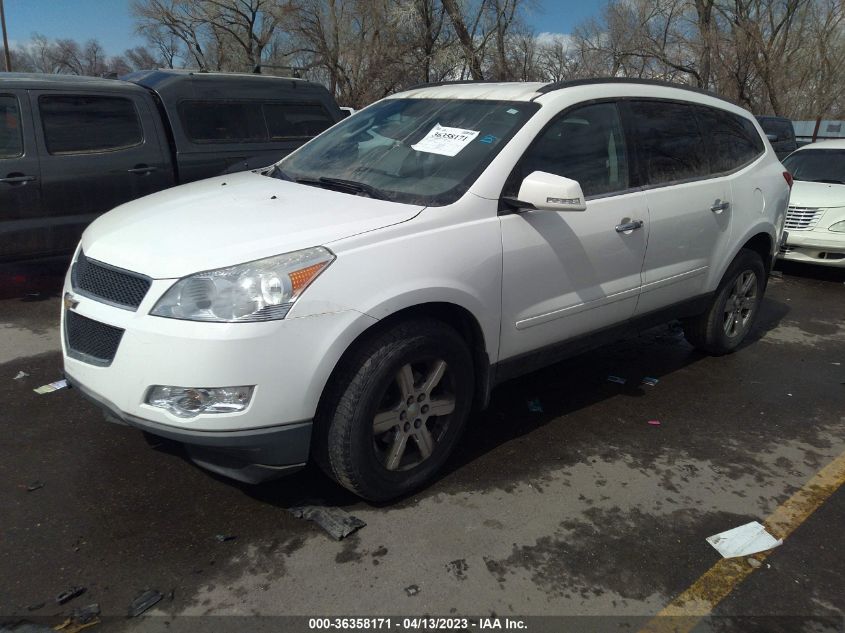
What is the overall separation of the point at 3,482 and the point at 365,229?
6.98 feet

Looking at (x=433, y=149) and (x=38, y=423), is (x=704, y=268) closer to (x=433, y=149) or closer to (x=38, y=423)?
(x=433, y=149)

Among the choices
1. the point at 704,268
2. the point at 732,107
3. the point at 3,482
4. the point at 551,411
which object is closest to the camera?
the point at 3,482

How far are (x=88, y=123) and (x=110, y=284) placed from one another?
4.06m

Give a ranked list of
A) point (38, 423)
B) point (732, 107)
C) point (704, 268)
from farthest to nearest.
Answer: point (732, 107) → point (704, 268) → point (38, 423)

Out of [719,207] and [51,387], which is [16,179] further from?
[719,207]

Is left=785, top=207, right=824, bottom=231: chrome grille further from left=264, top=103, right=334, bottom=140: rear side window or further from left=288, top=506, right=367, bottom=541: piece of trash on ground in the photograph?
left=288, top=506, right=367, bottom=541: piece of trash on ground

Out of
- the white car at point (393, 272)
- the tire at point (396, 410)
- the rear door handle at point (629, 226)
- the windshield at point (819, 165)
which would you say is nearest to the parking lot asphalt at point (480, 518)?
the tire at point (396, 410)

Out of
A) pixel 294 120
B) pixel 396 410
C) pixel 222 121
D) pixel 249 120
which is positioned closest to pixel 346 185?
pixel 396 410

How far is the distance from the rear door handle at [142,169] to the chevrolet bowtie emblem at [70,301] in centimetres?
364

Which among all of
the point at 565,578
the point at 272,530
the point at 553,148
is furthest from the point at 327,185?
the point at 565,578

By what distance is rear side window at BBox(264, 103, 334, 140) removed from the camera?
7.28 meters

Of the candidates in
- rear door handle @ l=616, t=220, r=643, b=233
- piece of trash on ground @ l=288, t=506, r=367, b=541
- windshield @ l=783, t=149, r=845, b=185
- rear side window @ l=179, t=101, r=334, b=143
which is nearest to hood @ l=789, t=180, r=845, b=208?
windshield @ l=783, t=149, r=845, b=185

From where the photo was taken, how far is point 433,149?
11.4 feet

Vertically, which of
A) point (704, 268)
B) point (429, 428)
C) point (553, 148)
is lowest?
point (429, 428)
